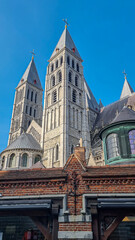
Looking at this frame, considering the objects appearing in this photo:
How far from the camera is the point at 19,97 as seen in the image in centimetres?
5188

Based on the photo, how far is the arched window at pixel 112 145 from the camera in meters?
11.2

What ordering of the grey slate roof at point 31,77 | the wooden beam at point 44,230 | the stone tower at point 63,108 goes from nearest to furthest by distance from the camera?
the wooden beam at point 44,230 < the stone tower at point 63,108 < the grey slate roof at point 31,77

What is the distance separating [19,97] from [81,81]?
18894 millimetres

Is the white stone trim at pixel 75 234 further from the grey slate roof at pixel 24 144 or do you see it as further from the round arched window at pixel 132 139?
the grey slate roof at pixel 24 144

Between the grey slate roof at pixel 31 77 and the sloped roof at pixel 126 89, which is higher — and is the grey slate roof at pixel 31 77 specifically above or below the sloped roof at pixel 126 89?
above

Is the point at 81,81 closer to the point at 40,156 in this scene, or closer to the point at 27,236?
the point at 40,156

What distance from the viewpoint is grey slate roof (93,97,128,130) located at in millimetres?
39156

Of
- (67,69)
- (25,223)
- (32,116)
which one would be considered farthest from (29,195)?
(32,116)

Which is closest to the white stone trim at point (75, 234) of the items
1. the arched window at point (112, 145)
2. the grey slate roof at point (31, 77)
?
the arched window at point (112, 145)

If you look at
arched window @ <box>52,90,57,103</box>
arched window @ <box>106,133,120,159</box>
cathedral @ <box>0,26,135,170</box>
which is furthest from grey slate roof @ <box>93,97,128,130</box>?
arched window @ <box>106,133,120,159</box>

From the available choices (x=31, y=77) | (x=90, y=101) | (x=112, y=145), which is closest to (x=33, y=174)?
(x=112, y=145)

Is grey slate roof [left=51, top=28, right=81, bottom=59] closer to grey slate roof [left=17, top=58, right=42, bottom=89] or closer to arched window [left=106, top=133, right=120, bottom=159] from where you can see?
grey slate roof [left=17, top=58, right=42, bottom=89]

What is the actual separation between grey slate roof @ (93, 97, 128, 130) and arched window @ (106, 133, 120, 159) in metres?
26.9

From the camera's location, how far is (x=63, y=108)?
109 feet
